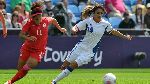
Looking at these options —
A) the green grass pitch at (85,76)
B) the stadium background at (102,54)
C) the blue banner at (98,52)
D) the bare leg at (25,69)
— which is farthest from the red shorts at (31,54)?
the blue banner at (98,52)

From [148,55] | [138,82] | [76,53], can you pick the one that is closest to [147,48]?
[148,55]

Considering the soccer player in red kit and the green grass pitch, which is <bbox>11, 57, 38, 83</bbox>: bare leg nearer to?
the soccer player in red kit

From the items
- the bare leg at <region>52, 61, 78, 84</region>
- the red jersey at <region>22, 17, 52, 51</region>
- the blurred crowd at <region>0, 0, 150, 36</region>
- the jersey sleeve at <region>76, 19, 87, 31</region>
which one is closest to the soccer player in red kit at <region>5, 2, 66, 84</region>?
the red jersey at <region>22, 17, 52, 51</region>

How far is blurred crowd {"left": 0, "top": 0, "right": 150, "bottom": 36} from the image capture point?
2252cm

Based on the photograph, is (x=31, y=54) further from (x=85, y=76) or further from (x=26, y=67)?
(x=85, y=76)

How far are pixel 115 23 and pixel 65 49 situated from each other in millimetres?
3514

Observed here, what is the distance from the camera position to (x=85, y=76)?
63.1 ft

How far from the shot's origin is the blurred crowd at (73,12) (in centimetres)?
2252

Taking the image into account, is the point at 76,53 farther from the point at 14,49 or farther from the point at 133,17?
the point at 133,17

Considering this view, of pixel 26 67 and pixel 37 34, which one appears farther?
pixel 37 34

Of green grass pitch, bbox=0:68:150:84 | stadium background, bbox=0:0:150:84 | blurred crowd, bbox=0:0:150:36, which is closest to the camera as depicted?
green grass pitch, bbox=0:68:150:84

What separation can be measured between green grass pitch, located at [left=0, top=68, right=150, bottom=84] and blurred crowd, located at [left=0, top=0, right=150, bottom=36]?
6.28ft

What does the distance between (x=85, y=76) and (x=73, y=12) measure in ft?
21.2

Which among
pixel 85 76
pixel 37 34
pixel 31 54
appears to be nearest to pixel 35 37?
pixel 37 34
